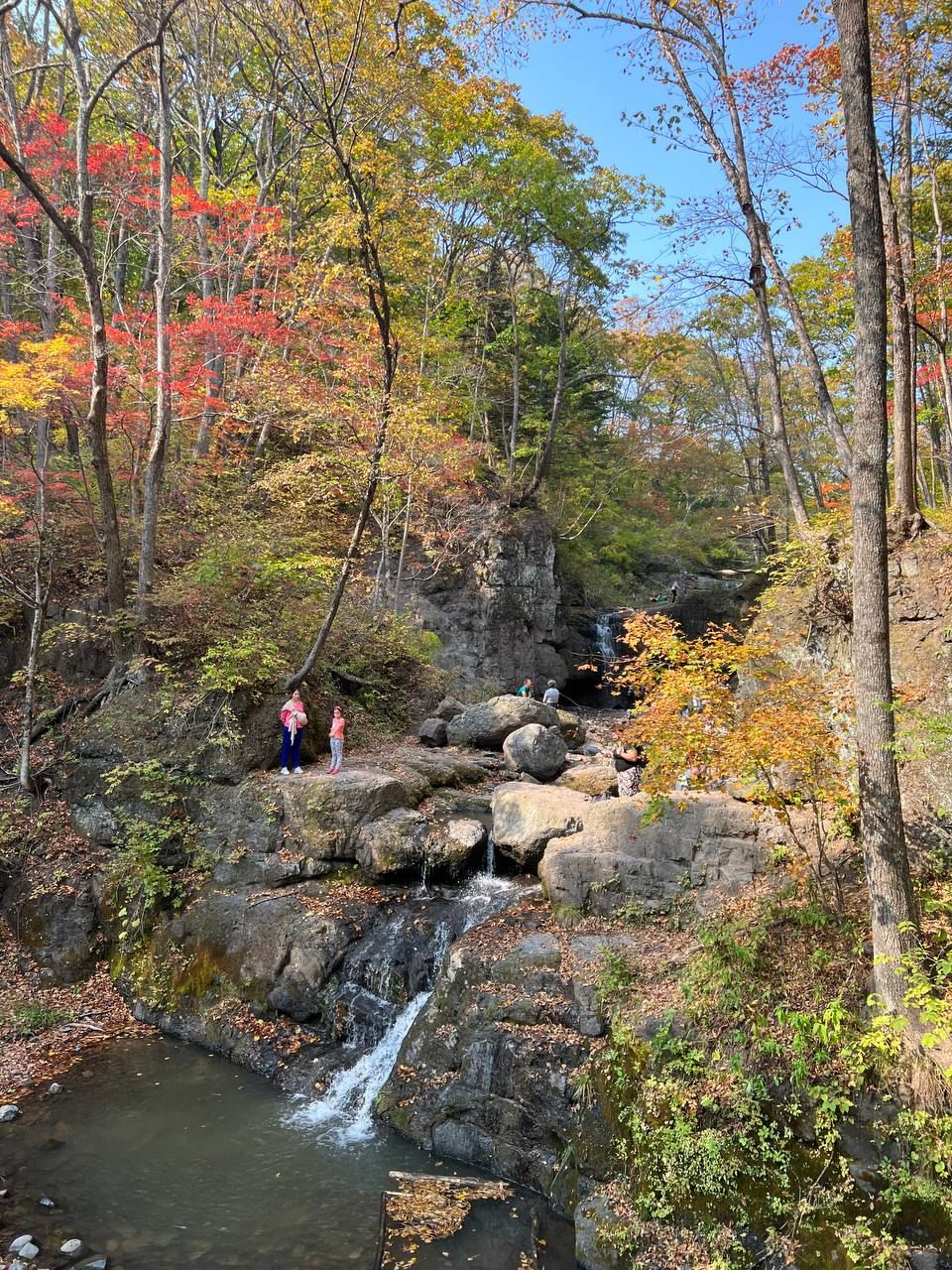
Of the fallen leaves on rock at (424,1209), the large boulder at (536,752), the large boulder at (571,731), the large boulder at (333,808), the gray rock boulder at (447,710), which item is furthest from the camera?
the large boulder at (571,731)

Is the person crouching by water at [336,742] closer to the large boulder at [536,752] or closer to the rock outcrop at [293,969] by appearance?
the rock outcrop at [293,969]

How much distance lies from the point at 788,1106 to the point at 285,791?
810 cm

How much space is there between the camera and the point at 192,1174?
6.61 meters

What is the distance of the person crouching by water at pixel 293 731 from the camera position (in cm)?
1179

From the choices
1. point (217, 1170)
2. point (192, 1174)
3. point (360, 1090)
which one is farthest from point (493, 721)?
point (192, 1174)

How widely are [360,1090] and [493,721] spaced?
8952 mm

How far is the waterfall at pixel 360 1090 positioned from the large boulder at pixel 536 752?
224 inches

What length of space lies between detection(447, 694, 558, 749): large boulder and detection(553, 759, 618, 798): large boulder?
2.25 metres

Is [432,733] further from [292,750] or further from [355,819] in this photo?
[355,819]

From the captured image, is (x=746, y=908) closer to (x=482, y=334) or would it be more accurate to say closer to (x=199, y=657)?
(x=199, y=657)

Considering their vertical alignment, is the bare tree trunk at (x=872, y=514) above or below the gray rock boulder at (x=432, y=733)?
above

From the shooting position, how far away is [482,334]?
25453mm

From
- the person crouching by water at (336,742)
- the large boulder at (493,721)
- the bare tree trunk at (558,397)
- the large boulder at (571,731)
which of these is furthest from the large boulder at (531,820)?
the bare tree trunk at (558,397)

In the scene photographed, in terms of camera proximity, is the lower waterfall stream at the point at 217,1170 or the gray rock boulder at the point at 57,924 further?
the gray rock boulder at the point at 57,924
